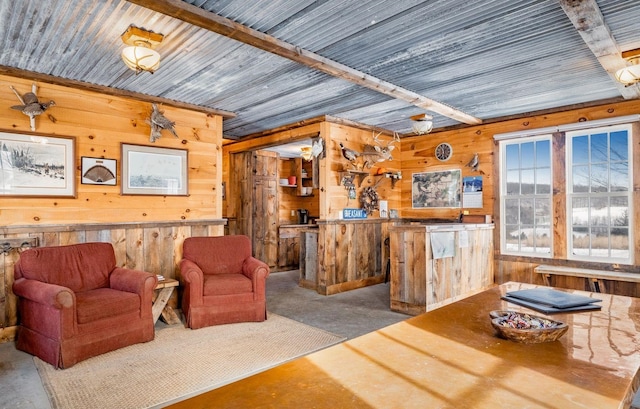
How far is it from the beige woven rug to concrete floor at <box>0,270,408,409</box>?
0.10 meters

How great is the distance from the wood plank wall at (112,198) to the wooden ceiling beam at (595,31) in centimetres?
406

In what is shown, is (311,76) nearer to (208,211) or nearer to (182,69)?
(182,69)

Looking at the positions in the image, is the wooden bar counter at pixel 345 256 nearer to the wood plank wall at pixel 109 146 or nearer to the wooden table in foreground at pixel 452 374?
the wood plank wall at pixel 109 146

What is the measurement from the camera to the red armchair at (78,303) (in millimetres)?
2883

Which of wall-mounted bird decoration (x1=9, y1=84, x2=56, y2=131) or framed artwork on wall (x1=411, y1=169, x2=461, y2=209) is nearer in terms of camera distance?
wall-mounted bird decoration (x1=9, y1=84, x2=56, y2=131)

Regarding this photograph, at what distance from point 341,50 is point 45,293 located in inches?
120

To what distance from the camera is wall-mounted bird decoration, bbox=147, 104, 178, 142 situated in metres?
4.41

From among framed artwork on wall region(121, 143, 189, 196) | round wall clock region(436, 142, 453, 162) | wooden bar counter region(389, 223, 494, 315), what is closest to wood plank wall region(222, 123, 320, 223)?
framed artwork on wall region(121, 143, 189, 196)

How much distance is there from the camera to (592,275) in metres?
4.52

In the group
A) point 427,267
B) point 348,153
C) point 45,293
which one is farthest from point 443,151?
point 45,293

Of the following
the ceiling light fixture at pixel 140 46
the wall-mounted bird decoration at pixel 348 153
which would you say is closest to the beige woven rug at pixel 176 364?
the ceiling light fixture at pixel 140 46

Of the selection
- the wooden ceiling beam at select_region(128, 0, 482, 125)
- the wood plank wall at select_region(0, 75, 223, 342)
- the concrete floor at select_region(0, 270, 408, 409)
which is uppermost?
the wooden ceiling beam at select_region(128, 0, 482, 125)

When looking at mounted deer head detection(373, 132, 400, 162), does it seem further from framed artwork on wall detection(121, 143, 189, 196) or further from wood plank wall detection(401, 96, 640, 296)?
framed artwork on wall detection(121, 143, 189, 196)

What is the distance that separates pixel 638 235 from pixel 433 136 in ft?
10.1
